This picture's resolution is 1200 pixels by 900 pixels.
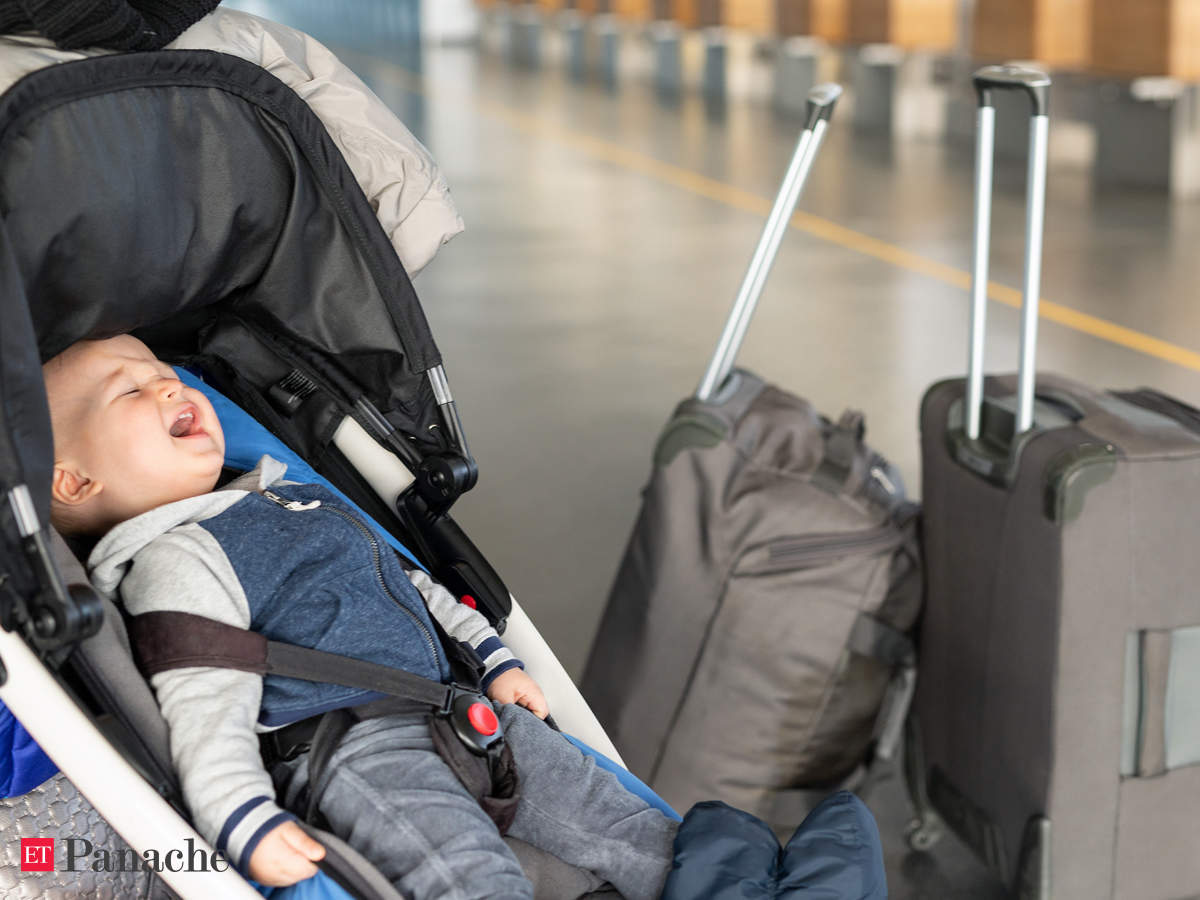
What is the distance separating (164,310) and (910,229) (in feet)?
17.1

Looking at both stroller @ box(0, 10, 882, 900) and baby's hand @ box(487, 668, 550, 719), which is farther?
baby's hand @ box(487, 668, 550, 719)

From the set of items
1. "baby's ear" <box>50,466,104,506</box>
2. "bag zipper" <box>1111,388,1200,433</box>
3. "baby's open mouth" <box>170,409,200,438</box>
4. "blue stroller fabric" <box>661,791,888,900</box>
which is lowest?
"blue stroller fabric" <box>661,791,888,900</box>

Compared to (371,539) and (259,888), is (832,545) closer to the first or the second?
(371,539)

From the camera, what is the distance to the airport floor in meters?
3.39

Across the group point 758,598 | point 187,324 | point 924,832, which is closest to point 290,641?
point 187,324

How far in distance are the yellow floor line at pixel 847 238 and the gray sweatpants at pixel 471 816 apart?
128 inches

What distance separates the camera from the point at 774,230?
2.06m

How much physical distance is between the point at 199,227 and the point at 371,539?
15.7 inches

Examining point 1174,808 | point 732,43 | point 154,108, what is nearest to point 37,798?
point 154,108

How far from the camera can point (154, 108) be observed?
1.44 metres

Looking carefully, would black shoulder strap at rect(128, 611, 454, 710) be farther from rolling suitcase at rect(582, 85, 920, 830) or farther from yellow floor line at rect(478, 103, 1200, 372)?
yellow floor line at rect(478, 103, 1200, 372)

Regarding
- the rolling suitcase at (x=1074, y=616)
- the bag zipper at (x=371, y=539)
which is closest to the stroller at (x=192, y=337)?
the bag zipper at (x=371, y=539)

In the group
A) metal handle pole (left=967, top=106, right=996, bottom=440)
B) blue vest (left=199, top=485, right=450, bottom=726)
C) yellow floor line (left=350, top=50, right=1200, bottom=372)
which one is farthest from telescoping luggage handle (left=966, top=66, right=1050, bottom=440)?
yellow floor line (left=350, top=50, right=1200, bottom=372)

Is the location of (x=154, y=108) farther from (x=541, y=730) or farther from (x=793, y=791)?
(x=793, y=791)
